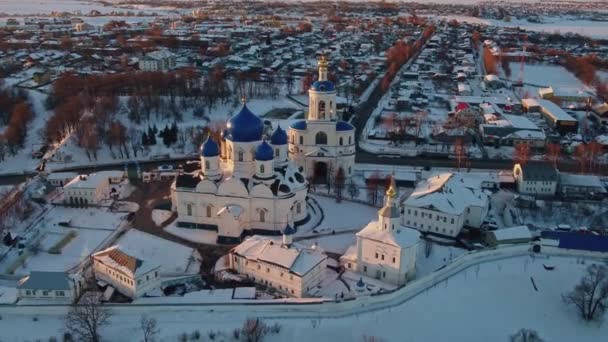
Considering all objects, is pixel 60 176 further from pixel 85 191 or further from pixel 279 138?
pixel 279 138

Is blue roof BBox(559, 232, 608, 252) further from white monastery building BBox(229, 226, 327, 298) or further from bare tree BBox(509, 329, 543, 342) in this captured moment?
white monastery building BBox(229, 226, 327, 298)

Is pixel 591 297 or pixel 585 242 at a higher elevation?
pixel 585 242

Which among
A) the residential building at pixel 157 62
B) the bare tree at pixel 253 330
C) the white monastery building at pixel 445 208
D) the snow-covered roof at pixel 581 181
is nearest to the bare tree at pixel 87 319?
the bare tree at pixel 253 330

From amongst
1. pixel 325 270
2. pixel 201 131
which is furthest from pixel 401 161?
pixel 325 270

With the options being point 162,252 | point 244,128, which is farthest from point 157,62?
point 162,252

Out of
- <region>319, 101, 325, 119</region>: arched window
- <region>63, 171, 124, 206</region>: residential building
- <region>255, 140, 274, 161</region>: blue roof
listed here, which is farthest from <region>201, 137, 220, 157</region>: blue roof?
<region>319, 101, 325, 119</region>: arched window
